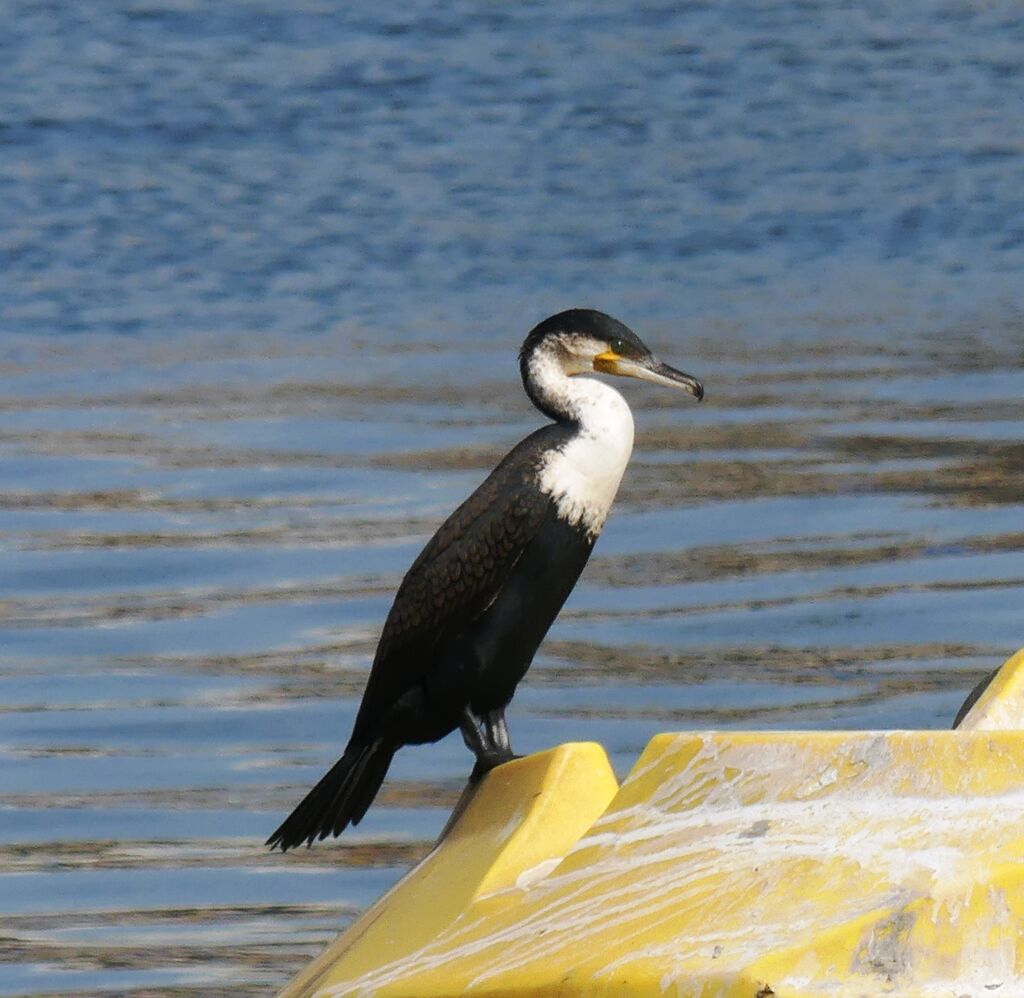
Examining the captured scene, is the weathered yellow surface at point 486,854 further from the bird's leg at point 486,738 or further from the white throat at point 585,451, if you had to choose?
the white throat at point 585,451

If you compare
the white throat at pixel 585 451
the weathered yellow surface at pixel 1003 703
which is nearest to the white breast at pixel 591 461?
the white throat at pixel 585 451

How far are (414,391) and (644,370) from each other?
5.79m

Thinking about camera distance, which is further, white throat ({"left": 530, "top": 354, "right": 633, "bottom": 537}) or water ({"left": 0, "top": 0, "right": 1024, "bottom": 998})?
water ({"left": 0, "top": 0, "right": 1024, "bottom": 998})

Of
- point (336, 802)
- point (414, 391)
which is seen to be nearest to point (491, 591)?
point (336, 802)

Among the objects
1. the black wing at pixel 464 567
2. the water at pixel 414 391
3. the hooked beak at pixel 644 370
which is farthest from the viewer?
the water at pixel 414 391

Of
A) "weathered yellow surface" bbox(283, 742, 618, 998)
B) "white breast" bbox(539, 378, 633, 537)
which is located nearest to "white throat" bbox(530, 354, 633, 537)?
"white breast" bbox(539, 378, 633, 537)

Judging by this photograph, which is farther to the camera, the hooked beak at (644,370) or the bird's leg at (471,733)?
the hooked beak at (644,370)

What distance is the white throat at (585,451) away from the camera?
5129 millimetres

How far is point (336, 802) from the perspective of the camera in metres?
5.21

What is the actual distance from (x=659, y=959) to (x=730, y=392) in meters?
7.47

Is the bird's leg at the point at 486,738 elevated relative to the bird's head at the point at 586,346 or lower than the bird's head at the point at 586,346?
lower

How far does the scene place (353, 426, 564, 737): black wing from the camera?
5102 millimetres

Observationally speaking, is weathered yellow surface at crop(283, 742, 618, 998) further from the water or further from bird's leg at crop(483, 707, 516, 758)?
the water

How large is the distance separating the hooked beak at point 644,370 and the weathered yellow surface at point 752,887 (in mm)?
1411
